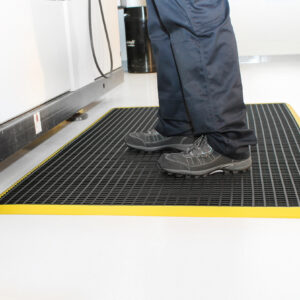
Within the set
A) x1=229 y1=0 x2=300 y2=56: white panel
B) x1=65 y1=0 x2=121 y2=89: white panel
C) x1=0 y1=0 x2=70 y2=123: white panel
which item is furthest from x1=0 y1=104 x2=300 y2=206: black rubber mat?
x1=229 y1=0 x2=300 y2=56: white panel

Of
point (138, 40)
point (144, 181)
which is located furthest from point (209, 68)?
point (138, 40)

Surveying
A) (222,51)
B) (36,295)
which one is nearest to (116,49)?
(222,51)

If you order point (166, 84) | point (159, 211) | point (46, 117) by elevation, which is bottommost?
point (159, 211)

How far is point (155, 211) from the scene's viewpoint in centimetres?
140

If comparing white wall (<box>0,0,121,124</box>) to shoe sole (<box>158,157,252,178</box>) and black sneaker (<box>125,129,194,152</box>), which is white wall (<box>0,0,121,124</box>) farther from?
shoe sole (<box>158,157,252,178</box>)

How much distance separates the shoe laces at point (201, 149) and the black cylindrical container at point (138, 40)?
133 inches

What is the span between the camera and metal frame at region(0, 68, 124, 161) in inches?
68.5

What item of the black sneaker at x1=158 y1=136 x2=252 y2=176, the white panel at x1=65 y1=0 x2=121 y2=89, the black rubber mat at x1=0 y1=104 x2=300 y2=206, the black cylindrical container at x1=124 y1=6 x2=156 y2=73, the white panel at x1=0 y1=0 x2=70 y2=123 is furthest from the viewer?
the black cylindrical container at x1=124 y1=6 x2=156 y2=73

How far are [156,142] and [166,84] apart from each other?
27cm

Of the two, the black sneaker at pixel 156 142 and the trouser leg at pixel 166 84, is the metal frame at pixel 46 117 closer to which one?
the black sneaker at pixel 156 142

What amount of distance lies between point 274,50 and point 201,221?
4223 millimetres

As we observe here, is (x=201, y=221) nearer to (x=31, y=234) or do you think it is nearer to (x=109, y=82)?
(x=31, y=234)

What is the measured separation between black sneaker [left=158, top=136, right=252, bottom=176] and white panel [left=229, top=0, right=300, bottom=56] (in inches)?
148

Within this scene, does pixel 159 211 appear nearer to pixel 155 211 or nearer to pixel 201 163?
pixel 155 211
